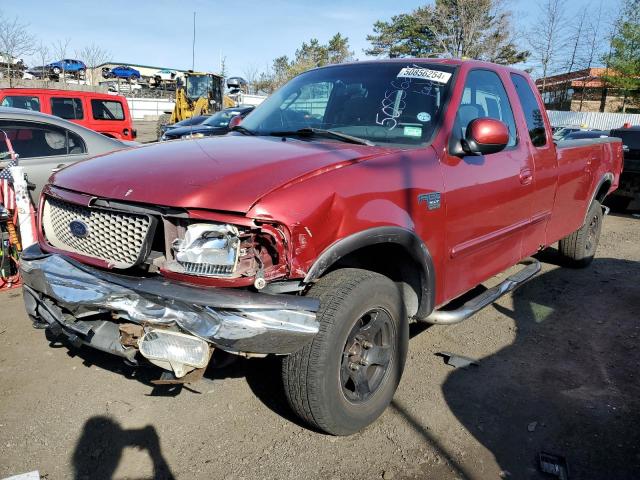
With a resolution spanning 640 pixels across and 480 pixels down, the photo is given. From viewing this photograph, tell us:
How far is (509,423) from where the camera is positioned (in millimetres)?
2908

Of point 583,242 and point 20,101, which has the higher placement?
point 20,101

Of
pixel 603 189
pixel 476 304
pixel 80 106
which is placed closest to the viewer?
pixel 476 304

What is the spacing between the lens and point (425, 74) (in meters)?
3.39

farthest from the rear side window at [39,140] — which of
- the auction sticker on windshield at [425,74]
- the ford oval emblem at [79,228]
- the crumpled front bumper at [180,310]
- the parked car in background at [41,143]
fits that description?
the auction sticker on windshield at [425,74]

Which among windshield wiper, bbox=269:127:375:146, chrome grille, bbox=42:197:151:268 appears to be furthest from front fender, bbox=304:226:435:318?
chrome grille, bbox=42:197:151:268

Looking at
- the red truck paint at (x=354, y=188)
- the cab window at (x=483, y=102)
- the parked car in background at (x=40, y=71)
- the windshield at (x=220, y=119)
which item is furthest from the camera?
the parked car in background at (x=40, y=71)

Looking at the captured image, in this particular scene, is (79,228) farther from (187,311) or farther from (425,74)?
(425,74)

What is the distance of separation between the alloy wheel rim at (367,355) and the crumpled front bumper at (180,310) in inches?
20.8

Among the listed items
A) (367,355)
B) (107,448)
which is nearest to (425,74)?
(367,355)

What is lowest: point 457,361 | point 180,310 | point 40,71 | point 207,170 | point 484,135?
point 457,361

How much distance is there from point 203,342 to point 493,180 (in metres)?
2.15

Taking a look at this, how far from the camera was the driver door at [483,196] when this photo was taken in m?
3.11

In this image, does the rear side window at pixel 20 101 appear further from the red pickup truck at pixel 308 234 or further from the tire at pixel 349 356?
the tire at pixel 349 356

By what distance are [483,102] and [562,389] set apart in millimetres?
1977
